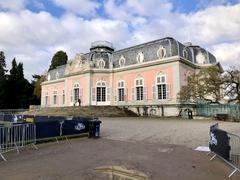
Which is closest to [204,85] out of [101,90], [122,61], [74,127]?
[122,61]

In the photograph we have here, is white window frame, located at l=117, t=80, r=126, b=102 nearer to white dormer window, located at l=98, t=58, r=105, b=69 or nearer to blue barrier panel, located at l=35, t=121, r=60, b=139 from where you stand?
white dormer window, located at l=98, t=58, r=105, b=69

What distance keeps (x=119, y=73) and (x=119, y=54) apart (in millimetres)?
3521

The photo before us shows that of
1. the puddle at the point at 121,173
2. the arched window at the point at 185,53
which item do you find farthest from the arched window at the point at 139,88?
the puddle at the point at 121,173

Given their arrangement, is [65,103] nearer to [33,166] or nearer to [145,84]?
[145,84]

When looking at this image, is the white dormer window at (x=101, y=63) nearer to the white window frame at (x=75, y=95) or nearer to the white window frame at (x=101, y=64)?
the white window frame at (x=101, y=64)

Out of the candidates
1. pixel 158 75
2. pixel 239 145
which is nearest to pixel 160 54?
pixel 158 75

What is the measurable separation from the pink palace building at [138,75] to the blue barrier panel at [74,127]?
1910 centimetres

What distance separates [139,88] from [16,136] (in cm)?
2645

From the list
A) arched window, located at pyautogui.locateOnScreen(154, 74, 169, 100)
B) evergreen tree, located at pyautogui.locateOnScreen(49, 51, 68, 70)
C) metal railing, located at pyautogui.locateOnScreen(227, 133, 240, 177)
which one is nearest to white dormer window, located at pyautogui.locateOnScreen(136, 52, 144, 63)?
arched window, located at pyautogui.locateOnScreen(154, 74, 169, 100)

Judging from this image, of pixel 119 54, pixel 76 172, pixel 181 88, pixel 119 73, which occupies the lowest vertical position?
pixel 76 172

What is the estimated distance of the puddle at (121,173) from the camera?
655cm

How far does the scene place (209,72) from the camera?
90.6ft

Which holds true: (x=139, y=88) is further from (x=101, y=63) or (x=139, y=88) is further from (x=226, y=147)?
(x=226, y=147)

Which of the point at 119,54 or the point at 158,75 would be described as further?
the point at 119,54
